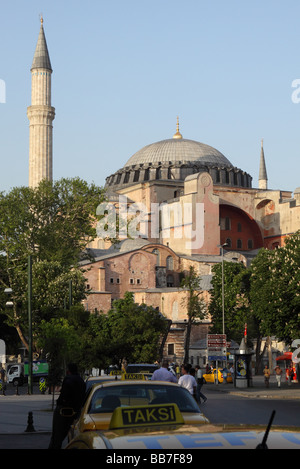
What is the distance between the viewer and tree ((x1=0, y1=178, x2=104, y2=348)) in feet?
165

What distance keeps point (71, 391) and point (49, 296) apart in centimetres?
3969

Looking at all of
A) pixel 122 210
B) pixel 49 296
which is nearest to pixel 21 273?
pixel 49 296

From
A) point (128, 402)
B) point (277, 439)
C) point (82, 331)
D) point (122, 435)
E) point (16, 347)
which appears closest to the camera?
point (277, 439)

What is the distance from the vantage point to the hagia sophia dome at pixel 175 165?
101 m

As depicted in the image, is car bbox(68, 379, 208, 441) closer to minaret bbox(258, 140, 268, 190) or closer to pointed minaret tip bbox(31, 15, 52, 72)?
pointed minaret tip bbox(31, 15, 52, 72)

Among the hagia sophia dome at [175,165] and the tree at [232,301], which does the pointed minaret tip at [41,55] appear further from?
the tree at [232,301]

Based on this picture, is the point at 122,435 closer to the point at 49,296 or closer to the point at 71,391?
the point at 71,391

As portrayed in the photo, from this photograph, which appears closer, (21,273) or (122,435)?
(122,435)

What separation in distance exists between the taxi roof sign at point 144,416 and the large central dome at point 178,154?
3829 inches

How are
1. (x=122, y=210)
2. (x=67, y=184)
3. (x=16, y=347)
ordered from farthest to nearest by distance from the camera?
(x=122, y=210), (x=16, y=347), (x=67, y=184)

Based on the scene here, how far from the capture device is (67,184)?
60.5 meters

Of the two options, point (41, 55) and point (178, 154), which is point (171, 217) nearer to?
point (178, 154)

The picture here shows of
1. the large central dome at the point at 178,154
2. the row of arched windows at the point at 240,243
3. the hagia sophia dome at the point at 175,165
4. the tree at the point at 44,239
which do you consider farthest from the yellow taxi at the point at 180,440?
the large central dome at the point at 178,154

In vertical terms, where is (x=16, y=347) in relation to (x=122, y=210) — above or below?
below
